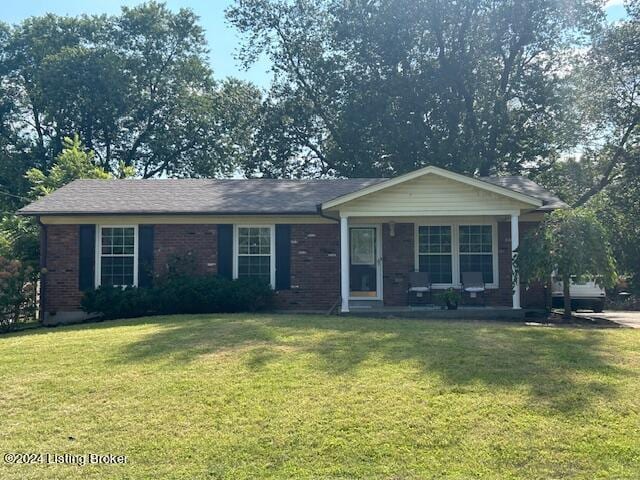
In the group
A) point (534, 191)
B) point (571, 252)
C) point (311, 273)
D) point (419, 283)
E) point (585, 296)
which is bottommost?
point (585, 296)

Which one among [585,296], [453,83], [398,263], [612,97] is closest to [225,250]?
[398,263]

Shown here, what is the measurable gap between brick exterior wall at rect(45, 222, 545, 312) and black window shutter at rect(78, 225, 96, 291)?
196 mm

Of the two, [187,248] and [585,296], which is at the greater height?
[187,248]

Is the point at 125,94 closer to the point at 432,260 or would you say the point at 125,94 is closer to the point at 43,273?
the point at 43,273

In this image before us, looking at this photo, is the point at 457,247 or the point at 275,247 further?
the point at 457,247

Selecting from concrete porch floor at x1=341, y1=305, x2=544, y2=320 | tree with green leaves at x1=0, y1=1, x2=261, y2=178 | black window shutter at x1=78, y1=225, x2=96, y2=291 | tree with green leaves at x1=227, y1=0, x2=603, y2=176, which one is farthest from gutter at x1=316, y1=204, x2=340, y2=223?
tree with green leaves at x1=0, y1=1, x2=261, y2=178

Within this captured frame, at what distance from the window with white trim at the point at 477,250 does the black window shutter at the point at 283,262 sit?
15.3 ft

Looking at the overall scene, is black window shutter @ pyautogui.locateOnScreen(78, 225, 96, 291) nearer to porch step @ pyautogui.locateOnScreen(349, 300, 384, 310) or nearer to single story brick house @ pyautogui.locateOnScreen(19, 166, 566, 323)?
single story brick house @ pyautogui.locateOnScreen(19, 166, 566, 323)

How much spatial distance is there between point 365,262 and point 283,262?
227cm

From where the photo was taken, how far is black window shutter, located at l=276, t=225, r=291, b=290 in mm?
14281

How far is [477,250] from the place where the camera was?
14.5 m

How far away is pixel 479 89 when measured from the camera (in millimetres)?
26375

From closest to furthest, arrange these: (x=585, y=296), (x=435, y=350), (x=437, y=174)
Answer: (x=435, y=350) → (x=437, y=174) → (x=585, y=296)

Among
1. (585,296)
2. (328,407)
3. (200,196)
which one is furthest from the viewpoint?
(200,196)
